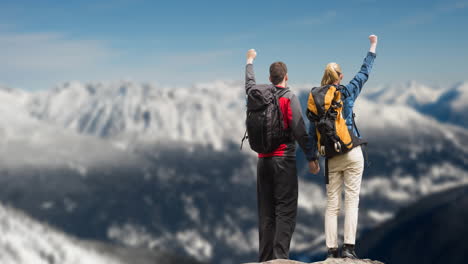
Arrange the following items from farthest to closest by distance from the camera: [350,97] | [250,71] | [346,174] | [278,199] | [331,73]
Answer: [250,71] → [278,199] → [346,174] → [350,97] → [331,73]

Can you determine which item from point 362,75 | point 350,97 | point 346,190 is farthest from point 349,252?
point 362,75

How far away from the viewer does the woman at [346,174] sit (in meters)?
13.0

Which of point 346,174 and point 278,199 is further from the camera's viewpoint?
point 278,199

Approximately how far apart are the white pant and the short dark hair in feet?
9.01

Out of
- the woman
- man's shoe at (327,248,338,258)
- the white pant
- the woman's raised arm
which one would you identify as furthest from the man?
the woman's raised arm

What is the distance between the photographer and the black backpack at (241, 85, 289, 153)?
13.1 meters

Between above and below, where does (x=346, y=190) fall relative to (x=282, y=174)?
below

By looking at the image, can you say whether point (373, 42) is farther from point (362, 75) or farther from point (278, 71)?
point (278, 71)

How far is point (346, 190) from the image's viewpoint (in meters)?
13.2

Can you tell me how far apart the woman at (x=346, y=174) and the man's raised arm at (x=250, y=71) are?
2209 millimetres

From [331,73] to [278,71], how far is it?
1.49 m

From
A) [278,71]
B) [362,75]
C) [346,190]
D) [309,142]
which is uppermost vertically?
[278,71]

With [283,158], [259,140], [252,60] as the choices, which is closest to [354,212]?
[283,158]

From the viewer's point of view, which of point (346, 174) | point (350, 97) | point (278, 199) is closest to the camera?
point (350, 97)
